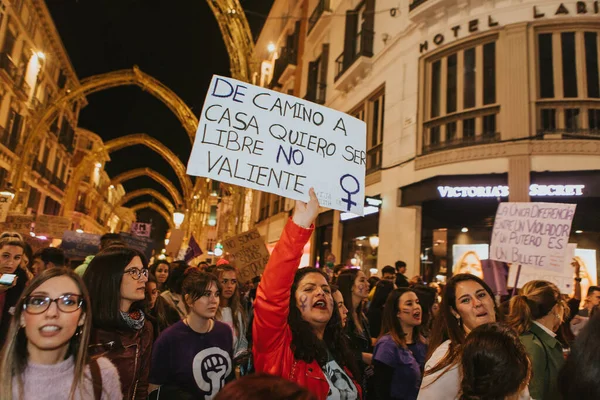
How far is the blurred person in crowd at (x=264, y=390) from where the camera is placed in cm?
114

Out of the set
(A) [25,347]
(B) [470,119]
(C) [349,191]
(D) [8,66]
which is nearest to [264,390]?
(A) [25,347]

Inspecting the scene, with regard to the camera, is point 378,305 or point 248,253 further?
point 248,253

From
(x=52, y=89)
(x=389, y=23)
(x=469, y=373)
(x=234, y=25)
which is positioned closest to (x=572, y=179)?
(x=389, y=23)

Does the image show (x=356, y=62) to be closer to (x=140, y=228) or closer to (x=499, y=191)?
(x=499, y=191)

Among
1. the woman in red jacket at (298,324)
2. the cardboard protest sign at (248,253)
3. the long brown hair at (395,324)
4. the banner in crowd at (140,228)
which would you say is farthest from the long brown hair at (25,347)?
the banner in crowd at (140,228)

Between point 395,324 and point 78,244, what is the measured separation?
1253cm

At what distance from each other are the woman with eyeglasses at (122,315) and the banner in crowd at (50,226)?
13.3m

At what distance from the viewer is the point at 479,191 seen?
10.7 m

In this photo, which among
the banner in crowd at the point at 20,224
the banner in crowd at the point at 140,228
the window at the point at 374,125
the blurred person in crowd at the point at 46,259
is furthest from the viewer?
the banner in crowd at the point at 140,228

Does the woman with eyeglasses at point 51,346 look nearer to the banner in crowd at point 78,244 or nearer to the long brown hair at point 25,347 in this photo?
the long brown hair at point 25,347

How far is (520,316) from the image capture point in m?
3.60

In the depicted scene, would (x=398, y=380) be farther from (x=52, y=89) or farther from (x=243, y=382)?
(x=52, y=89)

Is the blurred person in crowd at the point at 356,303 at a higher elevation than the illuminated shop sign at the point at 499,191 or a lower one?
lower

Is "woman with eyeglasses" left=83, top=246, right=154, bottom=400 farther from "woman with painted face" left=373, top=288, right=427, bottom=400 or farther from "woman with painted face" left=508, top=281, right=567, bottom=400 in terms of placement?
"woman with painted face" left=508, top=281, right=567, bottom=400
